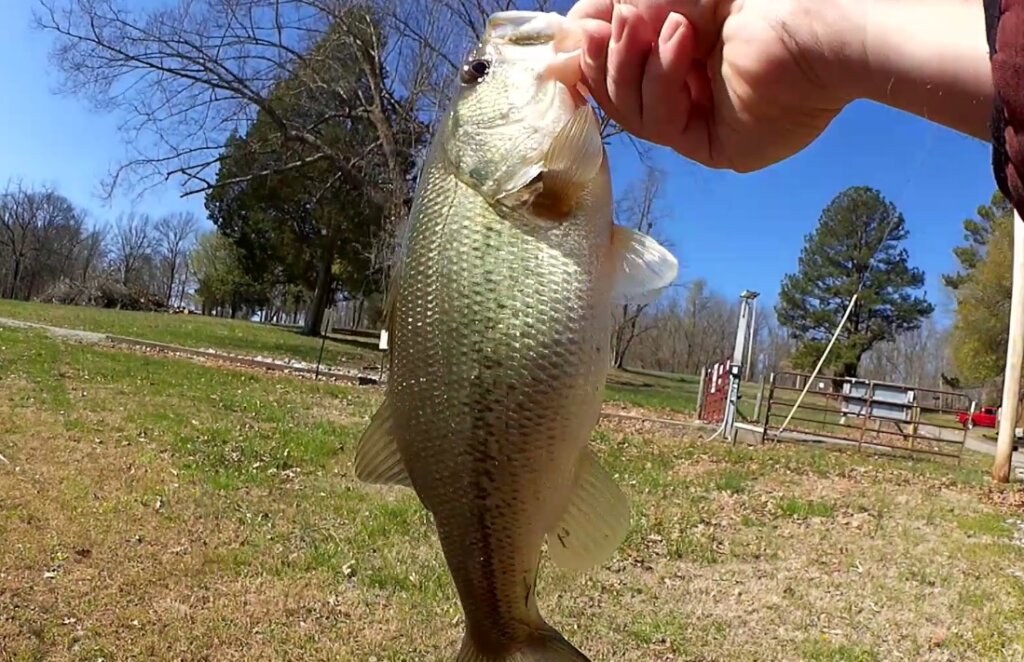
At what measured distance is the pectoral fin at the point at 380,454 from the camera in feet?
5.36

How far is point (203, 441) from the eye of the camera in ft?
29.4

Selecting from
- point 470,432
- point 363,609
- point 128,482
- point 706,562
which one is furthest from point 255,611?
point 470,432

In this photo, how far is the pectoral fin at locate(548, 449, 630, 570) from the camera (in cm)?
161

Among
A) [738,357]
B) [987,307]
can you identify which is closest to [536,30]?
[738,357]

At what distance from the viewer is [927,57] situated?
1152 millimetres

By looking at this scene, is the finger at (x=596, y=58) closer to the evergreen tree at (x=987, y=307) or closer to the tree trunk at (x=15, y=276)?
the evergreen tree at (x=987, y=307)

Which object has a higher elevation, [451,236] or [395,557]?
[451,236]

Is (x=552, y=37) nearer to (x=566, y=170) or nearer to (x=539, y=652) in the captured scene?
(x=566, y=170)

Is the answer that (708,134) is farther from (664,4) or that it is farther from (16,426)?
(16,426)

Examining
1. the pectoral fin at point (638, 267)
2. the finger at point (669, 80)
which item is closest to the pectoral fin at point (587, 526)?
the pectoral fin at point (638, 267)

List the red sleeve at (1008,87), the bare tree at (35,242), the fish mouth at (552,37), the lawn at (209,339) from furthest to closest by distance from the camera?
1. the bare tree at (35,242)
2. the lawn at (209,339)
3. the fish mouth at (552,37)
4. the red sleeve at (1008,87)

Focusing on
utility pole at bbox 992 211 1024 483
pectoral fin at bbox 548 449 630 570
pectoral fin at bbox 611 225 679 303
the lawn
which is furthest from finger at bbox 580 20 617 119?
the lawn

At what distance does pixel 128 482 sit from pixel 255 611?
9.48ft

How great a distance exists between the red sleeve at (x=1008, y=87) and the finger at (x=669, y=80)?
62cm
